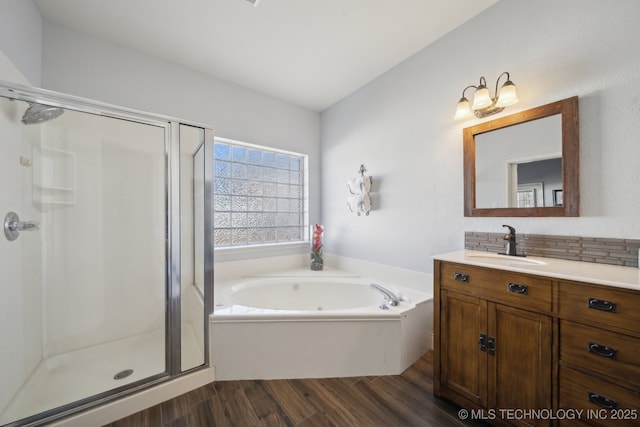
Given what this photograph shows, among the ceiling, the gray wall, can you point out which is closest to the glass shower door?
the gray wall

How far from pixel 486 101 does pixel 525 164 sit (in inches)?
19.7

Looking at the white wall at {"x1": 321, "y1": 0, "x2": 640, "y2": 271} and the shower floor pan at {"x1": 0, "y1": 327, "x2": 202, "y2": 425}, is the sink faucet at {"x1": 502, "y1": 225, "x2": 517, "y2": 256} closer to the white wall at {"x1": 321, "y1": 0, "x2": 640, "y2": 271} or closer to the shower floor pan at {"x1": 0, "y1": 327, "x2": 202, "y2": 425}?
the white wall at {"x1": 321, "y1": 0, "x2": 640, "y2": 271}

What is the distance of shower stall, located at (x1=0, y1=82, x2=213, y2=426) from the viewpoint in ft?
4.50

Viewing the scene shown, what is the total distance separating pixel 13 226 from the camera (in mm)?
1373

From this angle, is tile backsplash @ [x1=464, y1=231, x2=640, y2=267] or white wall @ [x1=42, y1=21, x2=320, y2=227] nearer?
tile backsplash @ [x1=464, y1=231, x2=640, y2=267]

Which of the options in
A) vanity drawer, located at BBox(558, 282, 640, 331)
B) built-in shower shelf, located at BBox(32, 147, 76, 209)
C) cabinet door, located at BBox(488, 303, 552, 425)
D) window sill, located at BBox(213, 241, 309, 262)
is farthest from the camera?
window sill, located at BBox(213, 241, 309, 262)

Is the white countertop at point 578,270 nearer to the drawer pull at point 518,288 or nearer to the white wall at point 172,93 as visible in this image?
the drawer pull at point 518,288

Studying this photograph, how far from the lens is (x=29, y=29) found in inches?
62.4

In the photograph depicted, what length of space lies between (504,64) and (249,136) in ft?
7.78

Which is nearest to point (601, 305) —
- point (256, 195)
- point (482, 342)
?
point (482, 342)

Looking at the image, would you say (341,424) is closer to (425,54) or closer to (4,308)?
(4,308)

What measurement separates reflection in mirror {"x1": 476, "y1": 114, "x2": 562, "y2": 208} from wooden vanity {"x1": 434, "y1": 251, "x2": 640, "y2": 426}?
434 mm

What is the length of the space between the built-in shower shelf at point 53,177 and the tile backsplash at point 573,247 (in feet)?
10.3

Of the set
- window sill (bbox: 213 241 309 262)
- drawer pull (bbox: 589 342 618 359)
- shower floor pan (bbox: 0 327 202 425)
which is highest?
window sill (bbox: 213 241 309 262)
